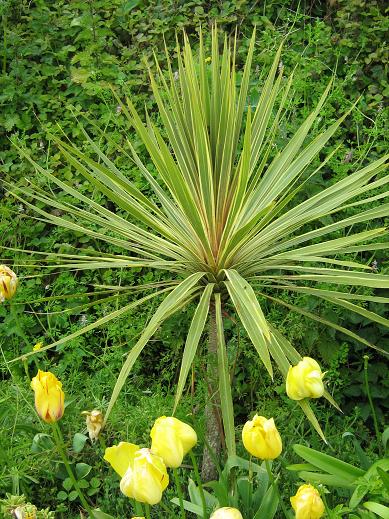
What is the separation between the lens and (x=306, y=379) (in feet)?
5.02

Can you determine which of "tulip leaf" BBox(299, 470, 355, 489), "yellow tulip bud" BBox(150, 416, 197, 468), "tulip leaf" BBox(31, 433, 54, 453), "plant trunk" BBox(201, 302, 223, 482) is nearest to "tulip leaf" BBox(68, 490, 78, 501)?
"tulip leaf" BBox(31, 433, 54, 453)

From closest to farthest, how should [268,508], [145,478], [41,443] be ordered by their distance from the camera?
1. [145,478]
2. [268,508]
3. [41,443]

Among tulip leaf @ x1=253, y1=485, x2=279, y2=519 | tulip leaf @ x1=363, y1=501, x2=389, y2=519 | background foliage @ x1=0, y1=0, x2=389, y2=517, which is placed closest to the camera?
tulip leaf @ x1=363, y1=501, x2=389, y2=519

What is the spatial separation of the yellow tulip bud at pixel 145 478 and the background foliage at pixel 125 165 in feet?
3.21

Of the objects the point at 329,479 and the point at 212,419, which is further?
the point at 212,419

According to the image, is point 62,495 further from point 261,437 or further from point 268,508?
point 261,437

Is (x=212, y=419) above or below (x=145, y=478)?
below

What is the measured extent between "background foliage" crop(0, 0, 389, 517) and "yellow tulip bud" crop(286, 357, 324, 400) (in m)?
0.90

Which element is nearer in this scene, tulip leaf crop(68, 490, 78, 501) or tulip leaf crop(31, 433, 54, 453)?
tulip leaf crop(68, 490, 78, 501)

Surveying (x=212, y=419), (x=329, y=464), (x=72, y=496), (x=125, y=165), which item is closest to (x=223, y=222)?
(x=212, y=419)

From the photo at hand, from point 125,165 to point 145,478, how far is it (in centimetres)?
238

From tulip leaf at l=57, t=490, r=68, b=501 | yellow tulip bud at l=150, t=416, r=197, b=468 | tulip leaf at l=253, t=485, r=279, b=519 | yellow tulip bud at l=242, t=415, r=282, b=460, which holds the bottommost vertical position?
tulip leaf at l=57, t=490, r=68, b=501

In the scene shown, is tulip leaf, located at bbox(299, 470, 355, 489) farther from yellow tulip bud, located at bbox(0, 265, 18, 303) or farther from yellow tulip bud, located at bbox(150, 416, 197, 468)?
yellow tulip bud, located at bbox(0, 265, 18, 303)

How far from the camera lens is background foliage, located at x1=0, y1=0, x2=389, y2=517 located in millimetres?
2705
